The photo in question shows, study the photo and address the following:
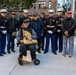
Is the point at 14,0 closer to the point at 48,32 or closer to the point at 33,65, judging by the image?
the point at 48,32

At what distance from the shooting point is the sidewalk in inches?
279

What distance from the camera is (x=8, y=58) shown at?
8.80 m

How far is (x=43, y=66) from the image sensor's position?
775cm

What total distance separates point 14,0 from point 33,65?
17.6m

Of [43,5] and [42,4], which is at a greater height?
[42,4]

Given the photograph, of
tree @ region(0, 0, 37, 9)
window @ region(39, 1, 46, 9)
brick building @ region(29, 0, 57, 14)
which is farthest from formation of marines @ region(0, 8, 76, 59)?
window @ region(39, 1, 46, 9)

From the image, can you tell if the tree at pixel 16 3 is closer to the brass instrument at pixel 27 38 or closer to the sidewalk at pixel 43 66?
the sidewalk at pixel 43 66

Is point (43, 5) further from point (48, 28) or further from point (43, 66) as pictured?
point (43, 66)

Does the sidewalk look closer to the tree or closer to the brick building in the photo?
the tree

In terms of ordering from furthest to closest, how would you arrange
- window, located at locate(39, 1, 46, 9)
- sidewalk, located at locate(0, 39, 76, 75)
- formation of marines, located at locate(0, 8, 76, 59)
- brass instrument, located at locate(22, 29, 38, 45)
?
window, located at locate(39, 1, 46, 9) → formation of marines, located at locate(0, 8, 76, 59) → brass instrument, located at locate(22, 29, 38, 45) → sidewalk, located at locate(0, 39, 76, 75)

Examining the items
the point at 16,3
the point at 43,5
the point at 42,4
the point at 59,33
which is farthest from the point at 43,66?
the point at 42,4

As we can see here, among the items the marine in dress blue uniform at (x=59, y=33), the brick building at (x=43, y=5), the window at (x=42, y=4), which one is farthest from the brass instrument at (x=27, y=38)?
the window at (x=42, y=4)

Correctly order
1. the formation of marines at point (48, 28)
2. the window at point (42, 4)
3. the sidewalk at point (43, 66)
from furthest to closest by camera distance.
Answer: the window at point (42, 4) → the formation of marines at point (48, 28) → the sidewalk at point (43, 66)

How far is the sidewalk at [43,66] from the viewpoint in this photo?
7.10 metres
